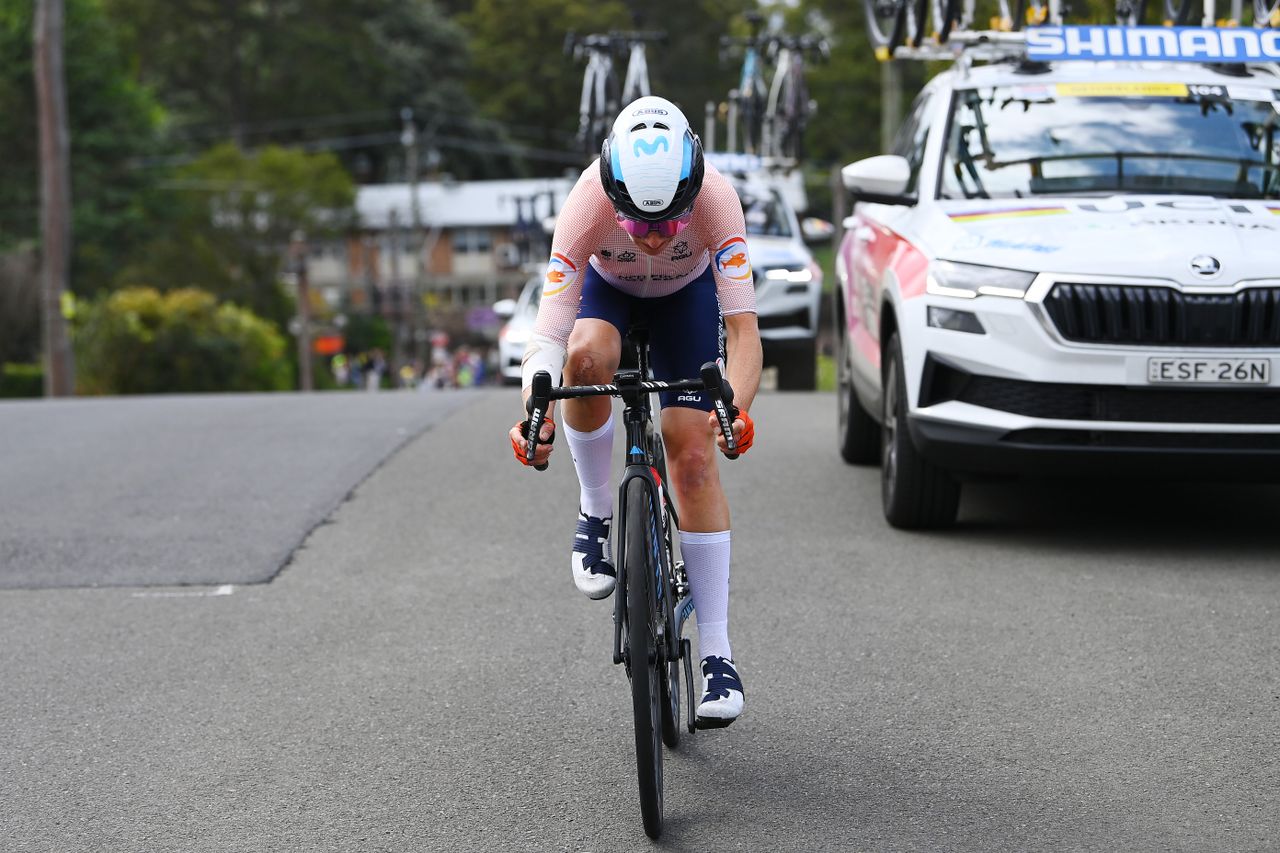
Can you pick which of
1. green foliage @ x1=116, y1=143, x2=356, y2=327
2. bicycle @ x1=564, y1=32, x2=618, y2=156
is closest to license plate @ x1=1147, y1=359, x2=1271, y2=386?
bicycle @ x1=564, y1=32, x2=618, y2=156

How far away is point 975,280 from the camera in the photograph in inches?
299

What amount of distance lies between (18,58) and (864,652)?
56.2 metres

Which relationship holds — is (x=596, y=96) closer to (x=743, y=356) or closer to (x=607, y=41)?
(x=607, y=41)

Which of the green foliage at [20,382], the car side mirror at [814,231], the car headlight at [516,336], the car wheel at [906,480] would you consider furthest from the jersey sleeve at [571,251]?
the green foliage at [20,382]

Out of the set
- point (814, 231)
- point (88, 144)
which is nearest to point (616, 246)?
point (814, 231)

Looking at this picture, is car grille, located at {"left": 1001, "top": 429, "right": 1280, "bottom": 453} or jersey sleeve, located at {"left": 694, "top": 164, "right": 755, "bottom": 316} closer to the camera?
jersey sleeve, located at {"left": 694, "top": 164, "right": 755, "bottom": 316}

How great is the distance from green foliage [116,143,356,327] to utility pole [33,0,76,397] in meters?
32.3

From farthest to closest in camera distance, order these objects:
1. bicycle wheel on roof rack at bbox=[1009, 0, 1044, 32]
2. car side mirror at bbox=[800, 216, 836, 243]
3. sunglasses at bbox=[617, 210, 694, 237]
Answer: car side mirror at bbox=[800, 216, 836, 243] → bicycle wheel on roof rack at bbox=[1009, 0, 1044, 32] → sunglasses at bbox=[617, 210, 694, 237]

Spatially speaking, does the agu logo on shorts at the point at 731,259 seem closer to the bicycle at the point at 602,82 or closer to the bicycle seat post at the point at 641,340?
the bicycle seat post at the point at 641,340

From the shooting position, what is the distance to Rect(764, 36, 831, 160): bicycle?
21.7 metres

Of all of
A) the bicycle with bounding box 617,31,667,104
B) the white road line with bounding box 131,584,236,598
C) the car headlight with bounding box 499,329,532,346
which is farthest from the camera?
the bicycle with bounding box 617,31,667,104

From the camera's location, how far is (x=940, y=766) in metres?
4.96

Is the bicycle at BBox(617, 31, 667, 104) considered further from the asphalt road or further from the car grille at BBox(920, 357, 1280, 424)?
the car grille at BBox(920, 357, 1280, 424)

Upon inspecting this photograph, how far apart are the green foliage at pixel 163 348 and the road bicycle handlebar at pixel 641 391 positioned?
31.9 m
